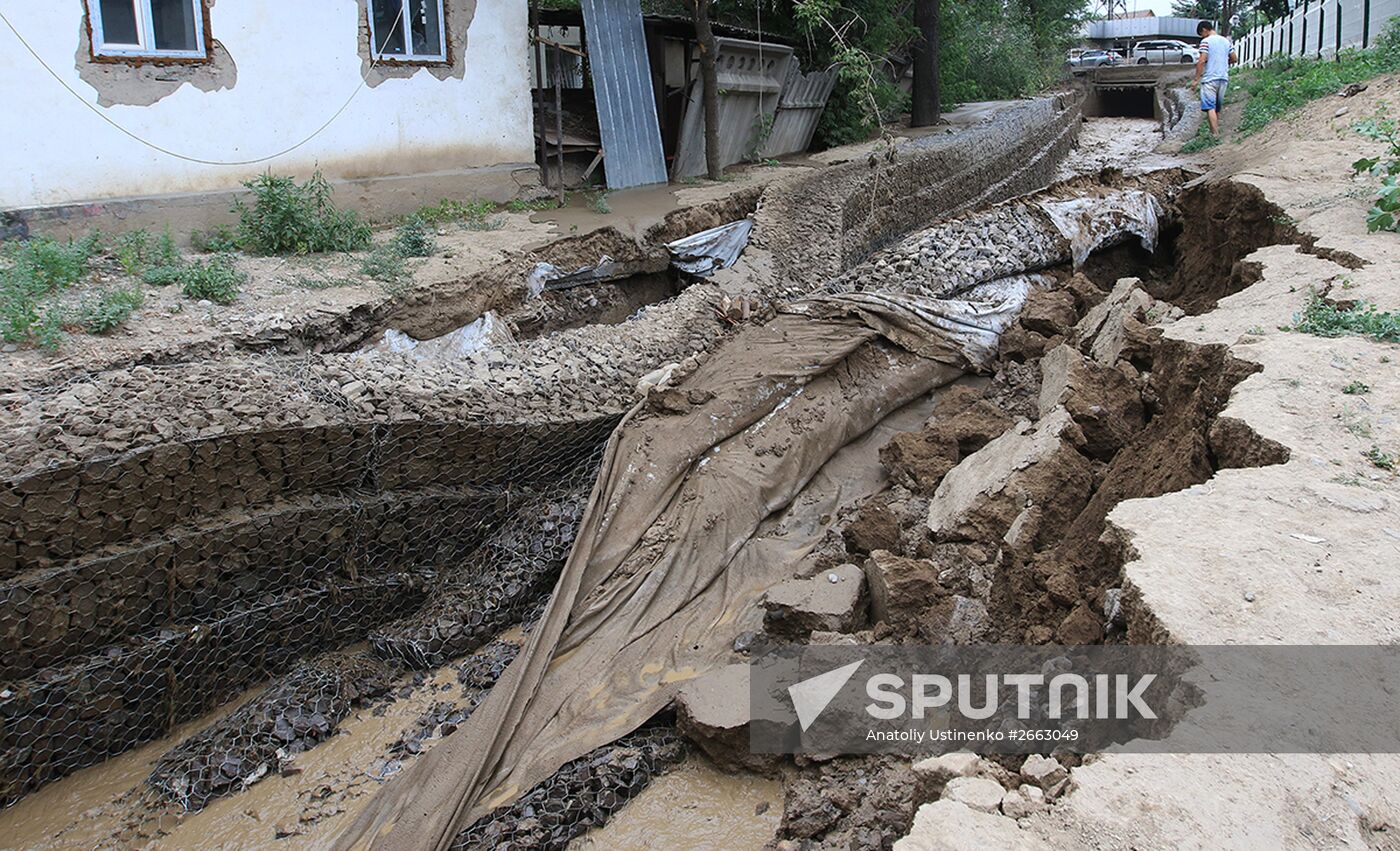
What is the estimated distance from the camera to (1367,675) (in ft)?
8.13

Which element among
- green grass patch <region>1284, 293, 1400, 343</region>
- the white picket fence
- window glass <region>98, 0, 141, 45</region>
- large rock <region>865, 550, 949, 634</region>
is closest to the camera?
large rock <region>865, 550, 949, 634</region>

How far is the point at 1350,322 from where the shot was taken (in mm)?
4719

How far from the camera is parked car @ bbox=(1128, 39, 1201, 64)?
31.7 metres

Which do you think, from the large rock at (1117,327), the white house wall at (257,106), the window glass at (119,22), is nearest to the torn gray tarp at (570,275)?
the white house wall at (257,106)

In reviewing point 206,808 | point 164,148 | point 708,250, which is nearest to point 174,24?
point 164,148

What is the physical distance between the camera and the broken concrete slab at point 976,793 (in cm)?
235

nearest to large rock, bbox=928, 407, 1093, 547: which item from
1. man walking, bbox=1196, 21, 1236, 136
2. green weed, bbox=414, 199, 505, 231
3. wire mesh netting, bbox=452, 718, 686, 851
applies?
wire mesh netting, bbox=452, 718, 686, 851

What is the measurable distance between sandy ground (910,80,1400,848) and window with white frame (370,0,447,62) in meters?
7.10

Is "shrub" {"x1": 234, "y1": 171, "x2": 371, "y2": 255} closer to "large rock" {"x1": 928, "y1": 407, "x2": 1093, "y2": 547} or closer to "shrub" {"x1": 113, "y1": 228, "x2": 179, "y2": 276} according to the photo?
"shrub" {"x1": 113, "y1": 228, "x2": 179, "y2": 276}

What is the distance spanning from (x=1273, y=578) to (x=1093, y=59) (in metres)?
34.9

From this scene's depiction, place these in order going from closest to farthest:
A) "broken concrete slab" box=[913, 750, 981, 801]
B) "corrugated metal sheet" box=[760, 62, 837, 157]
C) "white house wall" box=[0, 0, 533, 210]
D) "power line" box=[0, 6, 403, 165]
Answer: "broken concrete slab" box=[913, 750, 981, 801] → "power line" box=[0, 6, 403, 165] → "white house wall" box=[0, 0, 533, 210] → "corrugated metal sheet" box=[760, 62, 837, 157]

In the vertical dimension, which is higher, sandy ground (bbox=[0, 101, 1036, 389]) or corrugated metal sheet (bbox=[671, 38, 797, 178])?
corrugated metal sheet (bbox=[671, 38, 797, 178])

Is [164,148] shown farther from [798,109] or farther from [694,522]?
[798,109]

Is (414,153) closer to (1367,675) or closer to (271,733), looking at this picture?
→ (271,733)
